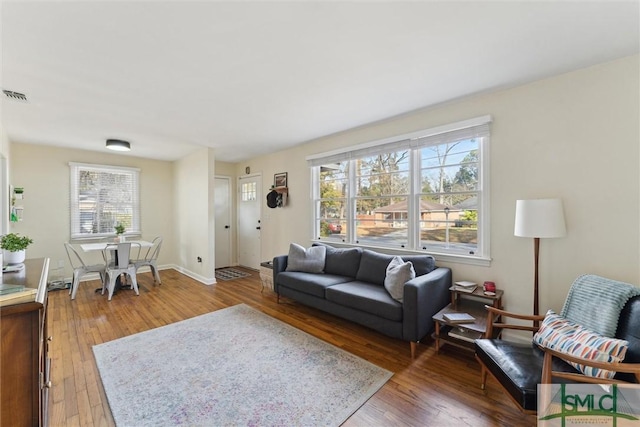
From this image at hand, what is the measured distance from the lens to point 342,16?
5.31 ft

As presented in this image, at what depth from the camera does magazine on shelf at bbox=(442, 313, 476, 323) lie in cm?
233

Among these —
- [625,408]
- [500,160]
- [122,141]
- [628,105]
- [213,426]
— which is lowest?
[213,426]

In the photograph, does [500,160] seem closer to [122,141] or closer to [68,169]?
[122,141]

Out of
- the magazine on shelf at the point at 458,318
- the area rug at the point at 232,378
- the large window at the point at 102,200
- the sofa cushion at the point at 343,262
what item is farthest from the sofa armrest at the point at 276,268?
the large window at the point at 102,200

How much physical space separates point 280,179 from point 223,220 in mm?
1957

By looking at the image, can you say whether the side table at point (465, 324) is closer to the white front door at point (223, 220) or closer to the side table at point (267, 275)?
the side table at point (267, 275)

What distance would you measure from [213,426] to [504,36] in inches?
123

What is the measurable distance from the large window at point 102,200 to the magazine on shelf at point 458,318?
591 cm

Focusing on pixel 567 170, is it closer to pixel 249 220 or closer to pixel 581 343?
pixel 581 343

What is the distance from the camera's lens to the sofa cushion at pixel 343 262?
140 inches

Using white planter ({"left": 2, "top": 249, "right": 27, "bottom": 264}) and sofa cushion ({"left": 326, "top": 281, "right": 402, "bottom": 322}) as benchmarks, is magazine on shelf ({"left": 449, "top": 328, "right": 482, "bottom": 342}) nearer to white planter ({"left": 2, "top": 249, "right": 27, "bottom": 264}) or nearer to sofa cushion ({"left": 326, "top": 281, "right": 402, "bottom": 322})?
sofa cushion ({"left": 326, "top": 281, "right": 402, "bottom": 322})

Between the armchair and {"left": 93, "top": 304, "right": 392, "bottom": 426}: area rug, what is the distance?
2.75ft

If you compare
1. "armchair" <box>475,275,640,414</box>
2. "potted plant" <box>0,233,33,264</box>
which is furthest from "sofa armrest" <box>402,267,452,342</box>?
"potted plant" <box>0,233,33,264</box>

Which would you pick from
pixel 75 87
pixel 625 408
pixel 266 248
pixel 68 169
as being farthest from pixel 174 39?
pixel 68 169
